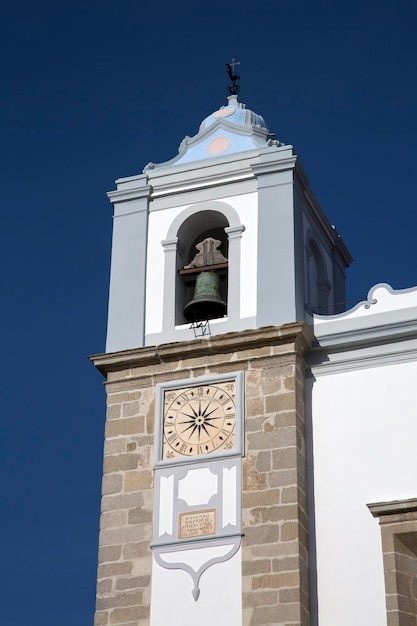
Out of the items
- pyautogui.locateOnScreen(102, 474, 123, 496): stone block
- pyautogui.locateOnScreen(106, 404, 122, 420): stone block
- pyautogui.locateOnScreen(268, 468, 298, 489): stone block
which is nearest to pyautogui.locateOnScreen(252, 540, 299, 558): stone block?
pyautogui.locateOnScreen(268, 468, 298, 489): stone block

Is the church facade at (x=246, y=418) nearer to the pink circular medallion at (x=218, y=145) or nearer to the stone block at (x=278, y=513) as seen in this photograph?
the stone block at (x=278, y=513)

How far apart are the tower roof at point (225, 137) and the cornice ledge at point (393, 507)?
18.6 feet

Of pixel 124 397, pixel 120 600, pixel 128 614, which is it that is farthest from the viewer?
pixel 124 397

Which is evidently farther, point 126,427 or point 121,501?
point 126,427

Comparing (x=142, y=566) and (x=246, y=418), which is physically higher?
(x=246, y=418)

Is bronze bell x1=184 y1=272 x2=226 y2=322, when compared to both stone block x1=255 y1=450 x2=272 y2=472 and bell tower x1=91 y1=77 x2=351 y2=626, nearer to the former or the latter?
bell tower x1=91 y1=77 x2=351 y2=626

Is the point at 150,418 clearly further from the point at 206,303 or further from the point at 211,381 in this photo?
the point at 206,303

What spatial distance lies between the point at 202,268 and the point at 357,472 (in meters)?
3.85

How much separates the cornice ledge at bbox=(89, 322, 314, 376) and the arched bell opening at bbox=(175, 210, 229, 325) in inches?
30.4

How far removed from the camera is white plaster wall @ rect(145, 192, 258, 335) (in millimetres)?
18812

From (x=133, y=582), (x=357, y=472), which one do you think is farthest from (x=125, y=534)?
(x=357, y=472)

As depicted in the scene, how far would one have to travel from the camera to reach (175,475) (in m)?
17.6

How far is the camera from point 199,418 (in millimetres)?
17906

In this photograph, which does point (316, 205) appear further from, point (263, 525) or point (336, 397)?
point (263, 525)
